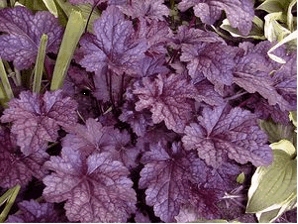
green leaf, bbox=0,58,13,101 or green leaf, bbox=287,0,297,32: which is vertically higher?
green leaf, bbox=0,58,13,101

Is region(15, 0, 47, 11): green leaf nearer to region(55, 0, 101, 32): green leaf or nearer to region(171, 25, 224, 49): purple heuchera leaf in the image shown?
region(55, 0, 101, 32): green leaf

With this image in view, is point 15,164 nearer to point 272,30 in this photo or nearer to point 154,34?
point 154,34

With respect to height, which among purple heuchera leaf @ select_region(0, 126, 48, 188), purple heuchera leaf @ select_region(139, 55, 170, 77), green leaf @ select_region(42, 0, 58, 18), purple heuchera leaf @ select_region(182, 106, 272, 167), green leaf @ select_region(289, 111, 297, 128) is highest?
green leaf @ select_region(42, 0, 58, 18)

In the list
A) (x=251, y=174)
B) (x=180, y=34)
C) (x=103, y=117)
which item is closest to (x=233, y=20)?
(x=180, y=34)

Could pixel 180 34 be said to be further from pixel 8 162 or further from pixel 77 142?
pixel 8 162

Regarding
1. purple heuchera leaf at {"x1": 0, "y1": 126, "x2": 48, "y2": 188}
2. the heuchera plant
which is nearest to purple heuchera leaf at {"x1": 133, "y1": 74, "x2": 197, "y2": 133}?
the heuchera plant

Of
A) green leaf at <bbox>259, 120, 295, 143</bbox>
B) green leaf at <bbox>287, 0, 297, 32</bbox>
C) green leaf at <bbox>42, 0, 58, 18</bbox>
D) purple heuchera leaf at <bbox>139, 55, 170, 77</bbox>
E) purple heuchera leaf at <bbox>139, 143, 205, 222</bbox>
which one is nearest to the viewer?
purple heuchera leaf at <bbox>139, 143, 205, 222</bbox>

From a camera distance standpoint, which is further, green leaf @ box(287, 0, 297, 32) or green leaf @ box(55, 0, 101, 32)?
green leaf @ box(287, 0, 297, 32)

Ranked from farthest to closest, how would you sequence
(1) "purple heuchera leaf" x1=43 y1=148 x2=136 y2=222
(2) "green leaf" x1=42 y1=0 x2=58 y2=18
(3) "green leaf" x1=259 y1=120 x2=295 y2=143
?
(3) "green leaf" x1=259 y1=120 x2=295 y2=143 < (2) "green leaf" x1=42 y1=0 x2=58 y2=18 < (1) "purple heuchera leaf" x1=43 y1=148 x2=136 y2=222
